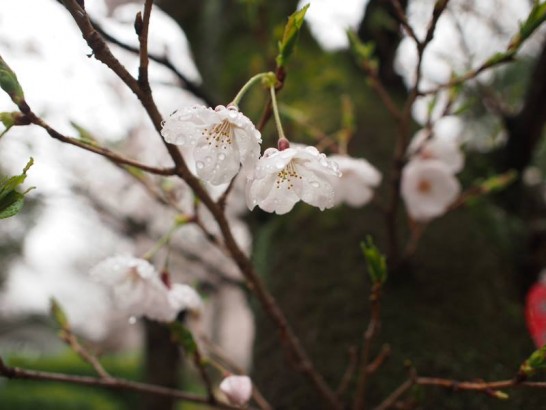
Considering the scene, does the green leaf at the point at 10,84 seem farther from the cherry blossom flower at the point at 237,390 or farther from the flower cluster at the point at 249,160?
the cherry blossom flower at the point at 237,390

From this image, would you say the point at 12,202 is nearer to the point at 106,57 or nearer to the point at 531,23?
the point at 106,57

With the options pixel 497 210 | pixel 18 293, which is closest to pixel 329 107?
pixel 497 210

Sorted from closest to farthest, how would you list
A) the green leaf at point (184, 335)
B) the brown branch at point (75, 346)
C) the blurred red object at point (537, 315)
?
the green leaf at point (184, 335), the brown branch at point (75, 346), the blurred red object at point (537, 315)

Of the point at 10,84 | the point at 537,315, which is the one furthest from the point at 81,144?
the point at 537,315

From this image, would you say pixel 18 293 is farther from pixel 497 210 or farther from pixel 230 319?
pixel 497 210

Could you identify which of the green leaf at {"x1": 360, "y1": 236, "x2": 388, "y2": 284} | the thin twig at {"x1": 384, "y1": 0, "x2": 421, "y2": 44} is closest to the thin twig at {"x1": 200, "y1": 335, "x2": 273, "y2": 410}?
the green leaf at {"x1": 360, "y1": 236, "x2": 388, "y2": 284}

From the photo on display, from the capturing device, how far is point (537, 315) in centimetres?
84

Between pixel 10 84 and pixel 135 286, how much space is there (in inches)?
13.5

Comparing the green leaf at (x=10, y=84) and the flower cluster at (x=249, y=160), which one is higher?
the green leaf at (x=10, y=84)

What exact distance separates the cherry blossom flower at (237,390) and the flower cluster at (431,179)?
0.48 m

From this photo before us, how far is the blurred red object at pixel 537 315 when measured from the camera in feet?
2.69

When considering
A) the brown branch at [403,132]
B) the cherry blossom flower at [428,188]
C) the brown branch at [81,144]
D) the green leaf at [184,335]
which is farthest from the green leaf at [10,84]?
the cherry blossom flower at [428,188]

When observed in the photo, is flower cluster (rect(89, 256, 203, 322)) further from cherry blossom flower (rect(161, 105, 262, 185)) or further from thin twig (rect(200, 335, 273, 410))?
cherry blossom flower (rect(161, 105, 262, 185))

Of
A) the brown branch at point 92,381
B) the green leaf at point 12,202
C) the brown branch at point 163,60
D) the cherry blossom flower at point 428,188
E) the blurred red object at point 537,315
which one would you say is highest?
the brown branch at point 163,60
